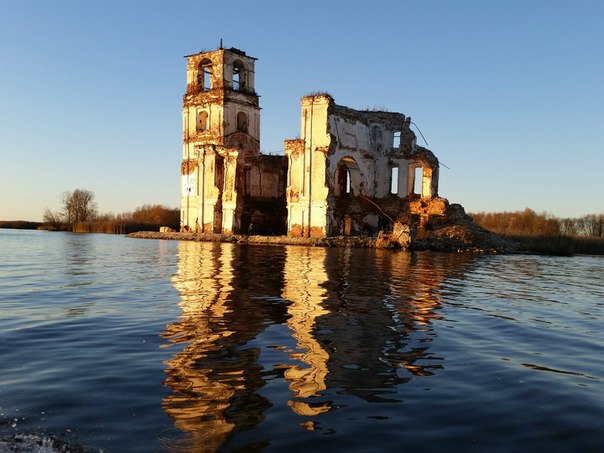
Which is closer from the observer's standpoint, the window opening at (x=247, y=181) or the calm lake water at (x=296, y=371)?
the calm lake water at (x=296, y=371)

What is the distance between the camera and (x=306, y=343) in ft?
21.4

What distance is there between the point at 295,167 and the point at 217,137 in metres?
11.3

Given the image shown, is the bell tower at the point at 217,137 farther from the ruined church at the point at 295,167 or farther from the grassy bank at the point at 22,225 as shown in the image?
the grassy bank at the point at 22,225

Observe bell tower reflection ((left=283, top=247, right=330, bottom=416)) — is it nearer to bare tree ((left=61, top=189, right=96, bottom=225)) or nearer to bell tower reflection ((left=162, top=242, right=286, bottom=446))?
bell tower reflection ((left=162, top=242, right=286, bottom=446))

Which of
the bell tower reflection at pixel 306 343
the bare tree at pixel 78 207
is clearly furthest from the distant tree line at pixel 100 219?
the bell tower reflection at pixel 306 343

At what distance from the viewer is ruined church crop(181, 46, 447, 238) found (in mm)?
34188

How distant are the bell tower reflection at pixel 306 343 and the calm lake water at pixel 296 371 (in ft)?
0.09

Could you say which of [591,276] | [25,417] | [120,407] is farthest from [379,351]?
[591,276]

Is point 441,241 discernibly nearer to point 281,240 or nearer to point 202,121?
point 281,240

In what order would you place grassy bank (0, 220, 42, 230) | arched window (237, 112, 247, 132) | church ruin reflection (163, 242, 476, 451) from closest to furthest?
church ruin reflection (163, 242, 476, 451)
arched window (237, 112, 247, 132)
grassy bank (0, 220, 42, 230)

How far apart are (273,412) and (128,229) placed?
2263 inches

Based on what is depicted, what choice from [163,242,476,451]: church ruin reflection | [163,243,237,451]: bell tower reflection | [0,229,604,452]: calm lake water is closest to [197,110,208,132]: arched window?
Answer: [163,242,476,451]: church ruin reflection

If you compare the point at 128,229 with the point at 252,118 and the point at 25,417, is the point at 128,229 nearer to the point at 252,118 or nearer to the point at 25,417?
the point at 252,118

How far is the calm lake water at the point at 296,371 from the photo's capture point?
375 centimetres
